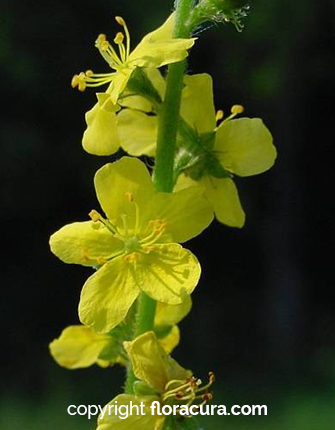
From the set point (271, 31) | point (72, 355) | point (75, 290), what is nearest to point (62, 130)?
point (75, 290)

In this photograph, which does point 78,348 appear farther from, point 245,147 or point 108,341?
point 245,147

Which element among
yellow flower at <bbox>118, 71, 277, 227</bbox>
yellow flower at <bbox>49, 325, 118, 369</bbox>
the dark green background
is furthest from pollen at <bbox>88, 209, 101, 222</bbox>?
the dark green background

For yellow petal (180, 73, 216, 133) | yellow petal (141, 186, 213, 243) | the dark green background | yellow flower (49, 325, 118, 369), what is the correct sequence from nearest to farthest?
yellow petal (141, 186, 213, 243)
yellow petal (180, 73, 216, 133)
yellow flower (49, 325, 118, 369)
the dark green background

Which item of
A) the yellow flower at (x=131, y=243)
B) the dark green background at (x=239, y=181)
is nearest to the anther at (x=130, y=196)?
the yellow flower at (x=131, y=243)

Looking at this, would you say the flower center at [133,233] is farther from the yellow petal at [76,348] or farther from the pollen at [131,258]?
the yellow petal at [76,348]

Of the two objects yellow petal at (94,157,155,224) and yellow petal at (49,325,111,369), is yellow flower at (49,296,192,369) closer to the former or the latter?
yellow petal at (49,325,111,369)

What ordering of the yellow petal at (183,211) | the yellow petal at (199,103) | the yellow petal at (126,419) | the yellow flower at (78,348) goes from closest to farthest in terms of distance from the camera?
the yellow petal at (126,419), the yellow petal at (183,211), the yellow petal at (199,103), the yellow flower at (78,348)
